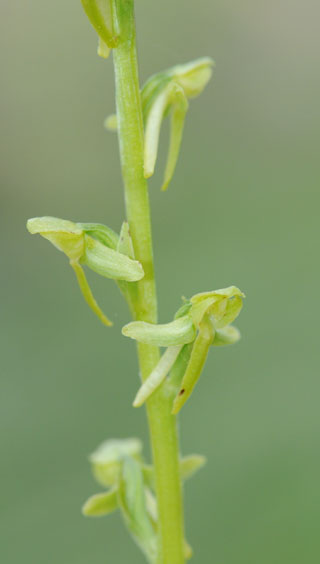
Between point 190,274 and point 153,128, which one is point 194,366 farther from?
point 190,274

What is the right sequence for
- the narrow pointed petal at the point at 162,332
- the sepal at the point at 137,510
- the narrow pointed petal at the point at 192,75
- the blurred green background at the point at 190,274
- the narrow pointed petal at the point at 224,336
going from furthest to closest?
the blurred green background at the point at 190,274 < the narrow pointed petal at the point at 192,75 < the sepal at the point at 137,510 < the narrow pointed petal at the point at 224,336 < the narrow pointed petal at the point at 162,332

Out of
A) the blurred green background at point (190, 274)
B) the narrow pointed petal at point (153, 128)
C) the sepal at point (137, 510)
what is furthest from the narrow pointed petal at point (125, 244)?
the blurred green background at point (190, 274)

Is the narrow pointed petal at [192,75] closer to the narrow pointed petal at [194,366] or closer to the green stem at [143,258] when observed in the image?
the green stem at [143,258]

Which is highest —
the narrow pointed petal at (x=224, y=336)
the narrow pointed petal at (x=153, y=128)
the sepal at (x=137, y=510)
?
the narrow pointed petal at (x=153, y=128)

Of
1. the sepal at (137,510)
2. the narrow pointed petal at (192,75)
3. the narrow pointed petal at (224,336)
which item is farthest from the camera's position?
the narrow pointed petal at (192,75)

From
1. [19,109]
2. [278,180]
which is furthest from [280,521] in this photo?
[19,109]

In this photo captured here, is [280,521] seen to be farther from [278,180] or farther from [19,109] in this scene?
[19,109]

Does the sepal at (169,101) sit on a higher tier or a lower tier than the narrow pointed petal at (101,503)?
higher

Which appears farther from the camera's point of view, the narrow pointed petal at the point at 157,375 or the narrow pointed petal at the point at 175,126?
the narrow pointed petal at the point at 175,126
